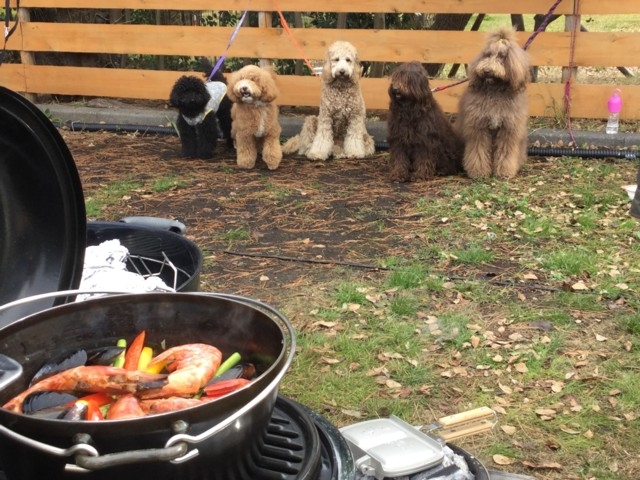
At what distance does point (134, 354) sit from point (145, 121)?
24.6ft

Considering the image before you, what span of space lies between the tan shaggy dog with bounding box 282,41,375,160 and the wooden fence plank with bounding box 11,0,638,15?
964 mm

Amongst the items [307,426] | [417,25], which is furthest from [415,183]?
[307,426]

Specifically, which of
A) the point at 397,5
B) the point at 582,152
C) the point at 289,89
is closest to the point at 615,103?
the point at 582,152

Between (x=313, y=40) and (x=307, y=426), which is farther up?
(x=313, y=40)

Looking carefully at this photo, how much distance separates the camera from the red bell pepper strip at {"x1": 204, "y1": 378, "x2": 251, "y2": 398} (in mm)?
1762

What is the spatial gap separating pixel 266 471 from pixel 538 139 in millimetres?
6815

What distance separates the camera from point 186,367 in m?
1.81

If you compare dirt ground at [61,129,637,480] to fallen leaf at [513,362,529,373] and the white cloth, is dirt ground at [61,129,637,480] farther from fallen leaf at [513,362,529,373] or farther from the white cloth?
the white cloth

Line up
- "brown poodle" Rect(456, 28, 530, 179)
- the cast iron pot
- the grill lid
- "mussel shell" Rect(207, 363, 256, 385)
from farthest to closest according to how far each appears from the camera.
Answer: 1. "brown poodle" Rect(456, 28, 530, 179)
2. the grill lid
3. "mussel shell" Rect(207, 363, 256, 385)
4. the cast iron pot

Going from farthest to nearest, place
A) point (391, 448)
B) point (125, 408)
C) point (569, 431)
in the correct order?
point (569, 431)
point (391, 448)
point (125, 408)

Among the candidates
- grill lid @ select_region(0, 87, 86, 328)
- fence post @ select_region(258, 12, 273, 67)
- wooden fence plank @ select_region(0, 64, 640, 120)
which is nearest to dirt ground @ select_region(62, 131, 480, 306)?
wooden fence plank @ select_region(0, 64, 640, 120)

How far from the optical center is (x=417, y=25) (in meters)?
10.0

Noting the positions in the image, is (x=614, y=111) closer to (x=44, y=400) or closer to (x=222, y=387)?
(x=222, y=387)

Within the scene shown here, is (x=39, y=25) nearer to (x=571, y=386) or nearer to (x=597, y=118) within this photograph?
(x=597, y=118)
